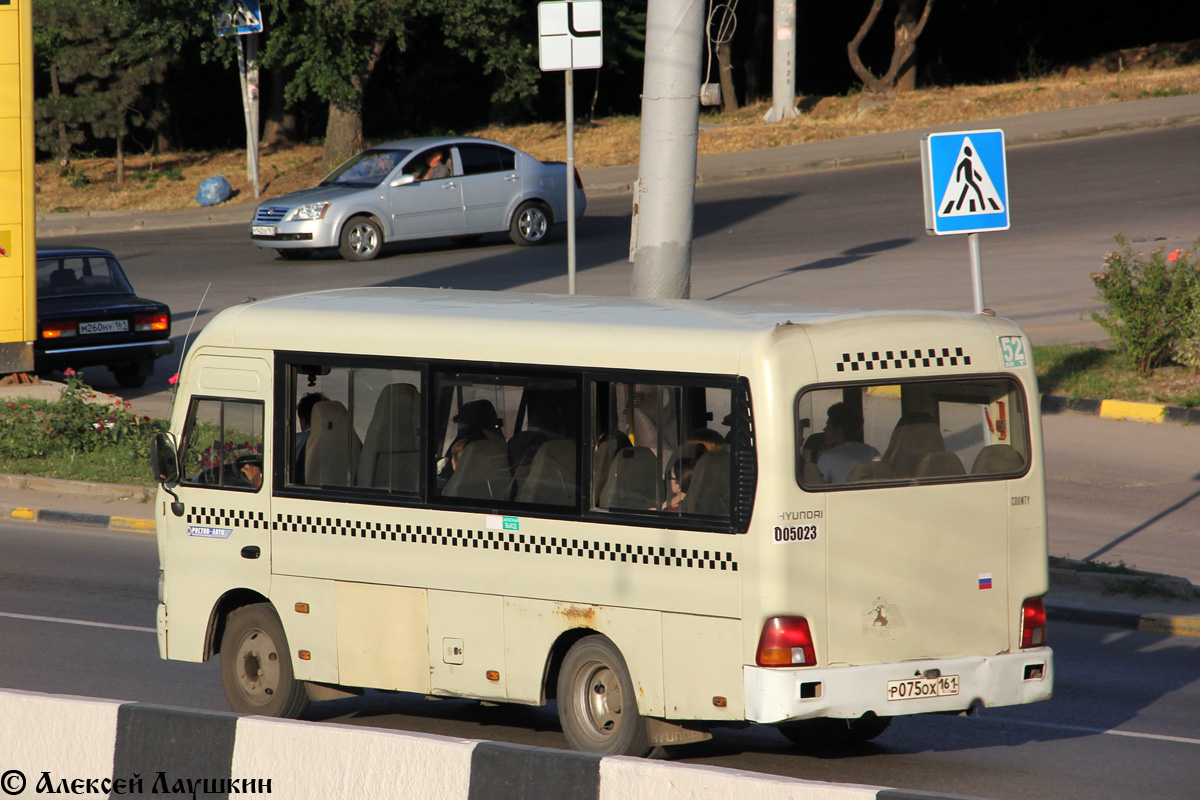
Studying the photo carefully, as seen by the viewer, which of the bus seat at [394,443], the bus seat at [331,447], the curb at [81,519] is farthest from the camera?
the curb at [81,519]

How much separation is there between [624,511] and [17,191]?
42.1ft

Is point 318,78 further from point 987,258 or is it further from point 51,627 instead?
point 51,627

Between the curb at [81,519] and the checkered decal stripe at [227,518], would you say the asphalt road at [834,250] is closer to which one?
the curb at [81,519]

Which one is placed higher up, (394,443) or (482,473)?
(394,443)

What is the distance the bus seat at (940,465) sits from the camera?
7.09 metres

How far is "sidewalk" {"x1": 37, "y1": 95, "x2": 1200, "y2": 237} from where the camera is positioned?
32938 millimetres

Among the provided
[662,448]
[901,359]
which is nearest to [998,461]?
Answer: [901,359]

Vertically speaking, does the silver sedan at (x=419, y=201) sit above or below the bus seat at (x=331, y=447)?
above

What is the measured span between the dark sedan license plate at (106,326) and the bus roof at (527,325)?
10198mm

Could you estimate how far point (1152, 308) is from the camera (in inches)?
635

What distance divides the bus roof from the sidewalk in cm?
2484

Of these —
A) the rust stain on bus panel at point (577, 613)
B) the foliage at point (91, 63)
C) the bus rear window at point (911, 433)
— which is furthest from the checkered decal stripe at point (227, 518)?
the foliage at point (91, 63)

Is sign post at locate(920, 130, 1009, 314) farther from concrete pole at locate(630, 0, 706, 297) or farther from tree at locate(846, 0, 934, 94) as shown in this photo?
tree at locate(846, 0, 934, 94)

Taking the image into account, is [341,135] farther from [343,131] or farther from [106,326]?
[106,326]
